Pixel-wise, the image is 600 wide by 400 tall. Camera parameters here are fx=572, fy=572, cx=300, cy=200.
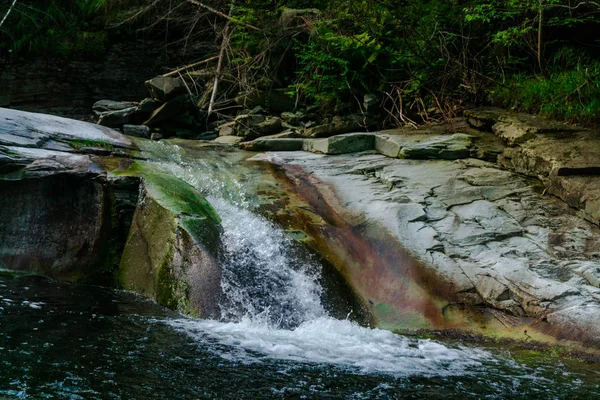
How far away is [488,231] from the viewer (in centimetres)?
550

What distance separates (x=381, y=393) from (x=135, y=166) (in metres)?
4.03

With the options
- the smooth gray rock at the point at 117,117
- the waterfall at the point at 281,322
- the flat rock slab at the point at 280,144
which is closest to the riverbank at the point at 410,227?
the waterfall at the point at 281,322

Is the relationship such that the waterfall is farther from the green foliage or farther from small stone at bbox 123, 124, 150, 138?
the green foliage

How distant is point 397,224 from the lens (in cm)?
562

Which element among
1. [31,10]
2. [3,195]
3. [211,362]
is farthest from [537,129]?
[31,10]

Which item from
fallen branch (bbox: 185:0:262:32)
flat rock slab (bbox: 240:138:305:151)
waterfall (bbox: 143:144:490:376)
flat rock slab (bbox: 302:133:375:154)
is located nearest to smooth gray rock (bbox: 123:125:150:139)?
flat rock slab (bbox: 240:138:305:151)

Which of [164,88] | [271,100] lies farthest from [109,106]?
[271,100]

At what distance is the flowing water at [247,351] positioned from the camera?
3176 millimetres

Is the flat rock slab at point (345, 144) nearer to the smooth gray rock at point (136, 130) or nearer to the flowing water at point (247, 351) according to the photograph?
the flowing water at point (247, 351)

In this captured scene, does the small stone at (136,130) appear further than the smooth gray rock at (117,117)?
No

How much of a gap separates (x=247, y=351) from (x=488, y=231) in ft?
9.34

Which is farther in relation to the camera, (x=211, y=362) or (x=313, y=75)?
(x=313, y=75)

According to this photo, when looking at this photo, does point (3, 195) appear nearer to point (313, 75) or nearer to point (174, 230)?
point (174, 230)

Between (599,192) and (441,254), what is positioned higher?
(599,192)
